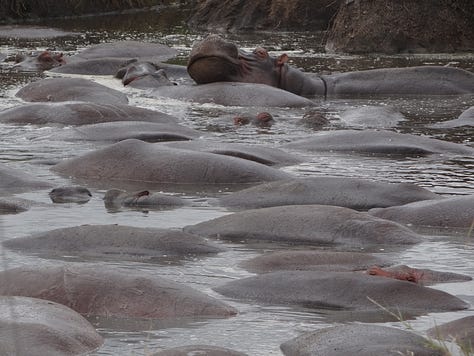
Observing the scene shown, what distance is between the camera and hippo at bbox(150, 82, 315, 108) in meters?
11.7

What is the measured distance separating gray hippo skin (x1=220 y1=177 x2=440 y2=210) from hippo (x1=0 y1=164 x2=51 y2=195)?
1098 mm

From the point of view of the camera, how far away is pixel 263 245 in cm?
583

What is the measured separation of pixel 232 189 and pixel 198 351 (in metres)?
3.54

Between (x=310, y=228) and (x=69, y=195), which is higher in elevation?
(x=310, y=228)

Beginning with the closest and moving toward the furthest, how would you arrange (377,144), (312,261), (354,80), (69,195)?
(312,261), (69,195), (377,144), (354,80)

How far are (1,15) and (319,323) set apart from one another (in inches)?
708

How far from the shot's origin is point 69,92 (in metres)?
11.4

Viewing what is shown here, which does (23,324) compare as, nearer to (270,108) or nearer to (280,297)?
(280,297)

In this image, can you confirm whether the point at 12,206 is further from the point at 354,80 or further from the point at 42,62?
the point at 42,62

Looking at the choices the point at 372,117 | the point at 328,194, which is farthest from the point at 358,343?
the point at 372,117

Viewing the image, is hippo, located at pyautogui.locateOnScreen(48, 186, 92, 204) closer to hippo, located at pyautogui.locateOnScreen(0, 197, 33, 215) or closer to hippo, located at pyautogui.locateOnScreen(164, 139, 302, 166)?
hippo, located at pyautogui.locateOnScreen(0, 197, 33, 215)

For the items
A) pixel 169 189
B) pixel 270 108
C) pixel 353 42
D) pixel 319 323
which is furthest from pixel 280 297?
pixel 353 42

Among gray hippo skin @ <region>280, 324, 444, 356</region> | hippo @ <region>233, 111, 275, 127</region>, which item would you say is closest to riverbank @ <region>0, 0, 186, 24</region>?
hippo @ <region>233, 111, 275, 127</region>

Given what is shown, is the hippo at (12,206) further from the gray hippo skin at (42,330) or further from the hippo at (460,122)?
the hippo at (460,122)
